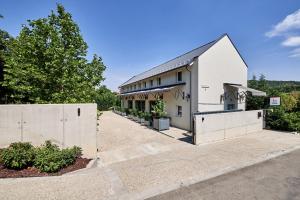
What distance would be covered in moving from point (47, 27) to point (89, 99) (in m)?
4.62

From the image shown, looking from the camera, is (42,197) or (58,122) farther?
(58,122)

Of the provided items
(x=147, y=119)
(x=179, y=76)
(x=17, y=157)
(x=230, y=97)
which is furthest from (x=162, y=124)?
(x=17, y=157)

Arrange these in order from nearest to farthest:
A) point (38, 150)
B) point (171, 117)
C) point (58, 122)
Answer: point (38, 150) → point (58, 122) → point (171, 117)

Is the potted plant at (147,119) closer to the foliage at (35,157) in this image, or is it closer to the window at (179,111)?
the window at (179,111)

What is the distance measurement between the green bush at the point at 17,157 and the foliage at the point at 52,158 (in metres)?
0.27

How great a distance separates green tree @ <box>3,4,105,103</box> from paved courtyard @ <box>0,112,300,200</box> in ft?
13.6

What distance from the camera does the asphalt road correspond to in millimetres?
5086

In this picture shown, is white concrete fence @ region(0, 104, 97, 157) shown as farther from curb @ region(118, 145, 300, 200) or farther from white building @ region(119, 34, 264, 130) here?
white building @ region(119, 34, 264, 130)

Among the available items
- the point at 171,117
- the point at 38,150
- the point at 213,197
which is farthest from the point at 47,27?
the point at 171,117

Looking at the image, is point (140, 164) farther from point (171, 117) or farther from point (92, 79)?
point (171, 117)

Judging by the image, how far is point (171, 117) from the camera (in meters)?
18.7

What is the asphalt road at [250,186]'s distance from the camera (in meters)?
5.09

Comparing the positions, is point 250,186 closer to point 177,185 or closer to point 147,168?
point 177,185

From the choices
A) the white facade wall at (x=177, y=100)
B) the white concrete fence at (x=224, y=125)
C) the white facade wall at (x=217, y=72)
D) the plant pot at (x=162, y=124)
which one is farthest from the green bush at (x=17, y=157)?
the white facade wall at (x=217, y=72)
